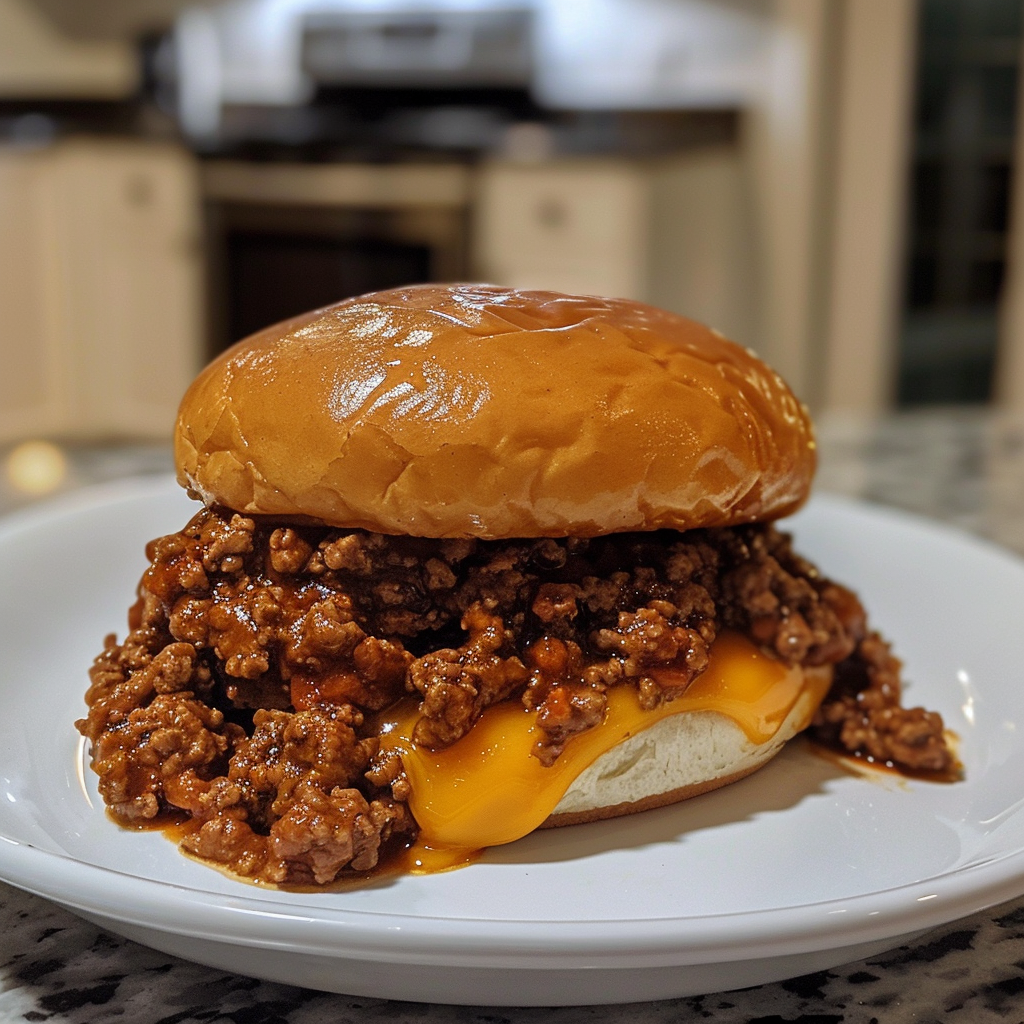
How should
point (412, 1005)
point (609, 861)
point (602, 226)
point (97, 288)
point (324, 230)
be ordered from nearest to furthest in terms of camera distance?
point (412, 1005) → point (609, 861) → point (602, 226) → point (324, 230) → point (97, 288)

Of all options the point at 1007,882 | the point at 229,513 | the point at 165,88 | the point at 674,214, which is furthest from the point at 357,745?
the point at 165,88

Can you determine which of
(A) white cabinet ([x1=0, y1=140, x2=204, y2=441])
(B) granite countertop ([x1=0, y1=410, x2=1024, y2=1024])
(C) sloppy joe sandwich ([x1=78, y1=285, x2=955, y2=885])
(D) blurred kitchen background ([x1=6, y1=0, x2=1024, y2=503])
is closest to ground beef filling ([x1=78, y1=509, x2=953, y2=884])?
(C) sloppy joe sandwich ([x1=78, y1=285, x2=955, y2=885])

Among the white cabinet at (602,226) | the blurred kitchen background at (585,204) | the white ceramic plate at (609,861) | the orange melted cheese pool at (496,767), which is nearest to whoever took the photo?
the white ceramic plate at (609,861)

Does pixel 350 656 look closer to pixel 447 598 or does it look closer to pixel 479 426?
pixel 447 598

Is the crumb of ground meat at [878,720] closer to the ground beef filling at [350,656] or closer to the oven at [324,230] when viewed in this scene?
the ground beef filling at [350,656]

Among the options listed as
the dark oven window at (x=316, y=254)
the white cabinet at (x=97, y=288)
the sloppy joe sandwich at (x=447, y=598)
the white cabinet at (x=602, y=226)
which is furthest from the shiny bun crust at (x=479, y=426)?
the white cabinet at (x=97, y=288)

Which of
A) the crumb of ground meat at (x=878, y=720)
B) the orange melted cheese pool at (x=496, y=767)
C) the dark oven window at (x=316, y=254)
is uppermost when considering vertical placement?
the dark oven window at (x=316, y=254)

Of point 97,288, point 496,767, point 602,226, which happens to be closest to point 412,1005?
point 496,767
